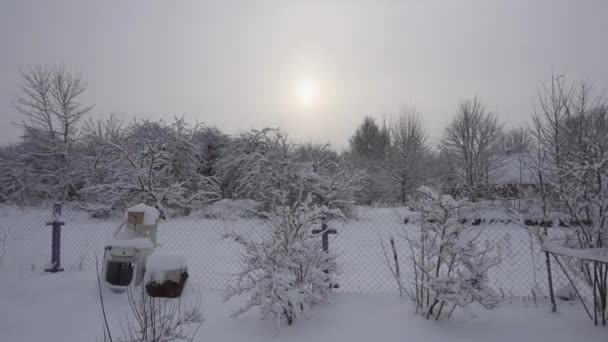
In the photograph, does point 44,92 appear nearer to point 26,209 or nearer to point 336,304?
point 26,209

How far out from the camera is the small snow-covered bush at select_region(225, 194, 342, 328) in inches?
127

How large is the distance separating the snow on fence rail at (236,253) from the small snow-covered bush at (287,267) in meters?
0.35

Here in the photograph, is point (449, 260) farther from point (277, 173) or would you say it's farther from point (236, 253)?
point (277, 173)

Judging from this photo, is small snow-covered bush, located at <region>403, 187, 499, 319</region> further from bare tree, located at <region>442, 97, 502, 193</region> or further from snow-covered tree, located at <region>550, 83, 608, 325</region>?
bare tree, located at <region>442, 97, 502, 193</region>

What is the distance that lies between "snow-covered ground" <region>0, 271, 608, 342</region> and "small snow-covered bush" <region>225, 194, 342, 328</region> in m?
0.21

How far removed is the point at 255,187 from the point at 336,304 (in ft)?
40.7

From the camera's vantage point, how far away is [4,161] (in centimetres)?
2012

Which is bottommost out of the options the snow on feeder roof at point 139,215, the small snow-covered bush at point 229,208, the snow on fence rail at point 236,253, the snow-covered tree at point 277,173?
the snow on fence rail at point 236,253

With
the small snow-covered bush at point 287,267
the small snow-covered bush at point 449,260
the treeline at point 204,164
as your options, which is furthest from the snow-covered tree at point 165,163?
the small snow-covered bush at point 449,260

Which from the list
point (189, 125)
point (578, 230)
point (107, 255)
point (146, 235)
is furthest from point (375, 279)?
point (189, 125)

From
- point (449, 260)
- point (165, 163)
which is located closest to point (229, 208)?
point (165, 163)

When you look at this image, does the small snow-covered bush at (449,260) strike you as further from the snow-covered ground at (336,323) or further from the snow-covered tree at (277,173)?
the snow-covered tree at (277,173)

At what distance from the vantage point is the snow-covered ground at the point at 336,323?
313cm

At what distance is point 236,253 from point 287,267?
182 inches
